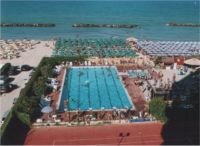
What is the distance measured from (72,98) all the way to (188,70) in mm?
15423

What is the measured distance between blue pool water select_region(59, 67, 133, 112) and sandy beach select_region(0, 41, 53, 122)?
425 cm

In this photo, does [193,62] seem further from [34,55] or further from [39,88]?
[34,55]

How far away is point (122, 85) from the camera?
3306cm

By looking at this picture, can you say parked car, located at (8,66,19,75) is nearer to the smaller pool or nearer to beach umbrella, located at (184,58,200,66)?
the smaller pool

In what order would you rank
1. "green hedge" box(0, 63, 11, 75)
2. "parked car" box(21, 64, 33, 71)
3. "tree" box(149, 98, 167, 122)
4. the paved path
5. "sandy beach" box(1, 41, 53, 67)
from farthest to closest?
"sandy beach" box(1, 41, 53, 67)
"parked car" box(21, 64, 33, 71)
"green hedge" box(0, 63, 11, 75)
"tree" box(149, 98, 167, 122)
the paved path

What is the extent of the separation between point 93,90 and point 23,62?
509 inches

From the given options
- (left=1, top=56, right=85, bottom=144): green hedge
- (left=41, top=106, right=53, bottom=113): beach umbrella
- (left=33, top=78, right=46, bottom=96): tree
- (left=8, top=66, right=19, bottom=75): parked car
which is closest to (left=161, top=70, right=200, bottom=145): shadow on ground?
(left=41, top=106, right=53, bottom=113): beach umbrella

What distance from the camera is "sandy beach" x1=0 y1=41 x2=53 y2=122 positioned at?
2756 cm

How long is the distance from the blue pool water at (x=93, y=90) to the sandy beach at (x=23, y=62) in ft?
13.9

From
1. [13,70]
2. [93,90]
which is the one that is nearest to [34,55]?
[13,70]

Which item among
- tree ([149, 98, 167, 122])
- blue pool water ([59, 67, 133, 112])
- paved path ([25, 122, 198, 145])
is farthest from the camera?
blue pool water ([59, 67, 133, 112])

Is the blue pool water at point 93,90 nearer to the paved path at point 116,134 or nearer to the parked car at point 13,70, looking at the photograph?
the paved path at point 116,134

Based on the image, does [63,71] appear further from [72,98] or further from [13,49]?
[13,49]

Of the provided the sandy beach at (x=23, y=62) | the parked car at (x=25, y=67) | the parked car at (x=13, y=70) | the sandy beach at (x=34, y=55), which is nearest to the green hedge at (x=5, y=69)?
the parked car at (x=13, y=70)
